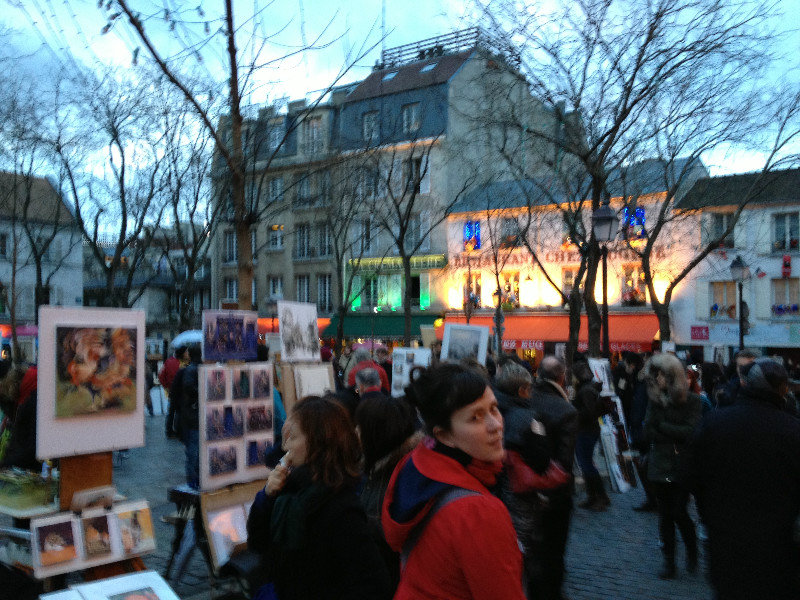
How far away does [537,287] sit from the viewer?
107 ft

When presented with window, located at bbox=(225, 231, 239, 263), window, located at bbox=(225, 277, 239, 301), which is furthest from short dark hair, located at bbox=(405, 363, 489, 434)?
window, located at bbox=(225, 231, 239, 263)

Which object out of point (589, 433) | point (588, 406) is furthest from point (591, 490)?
point (588, 406)

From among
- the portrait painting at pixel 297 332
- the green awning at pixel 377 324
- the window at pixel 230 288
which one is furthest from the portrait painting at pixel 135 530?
the window at pixel 230 288

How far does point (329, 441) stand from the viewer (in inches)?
114

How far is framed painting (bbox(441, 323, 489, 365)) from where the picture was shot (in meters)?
10.2

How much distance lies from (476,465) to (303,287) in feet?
123

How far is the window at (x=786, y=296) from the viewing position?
89.3 ft

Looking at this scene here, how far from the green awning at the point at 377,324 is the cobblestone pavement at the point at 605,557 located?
24516 millimetres

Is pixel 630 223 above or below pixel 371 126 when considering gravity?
below

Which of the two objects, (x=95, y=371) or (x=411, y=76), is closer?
(x=95, y=371)

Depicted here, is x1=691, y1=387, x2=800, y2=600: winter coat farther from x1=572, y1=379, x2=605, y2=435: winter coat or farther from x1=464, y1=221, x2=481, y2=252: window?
x1=464, y1=221, x2=481, y2=252: window

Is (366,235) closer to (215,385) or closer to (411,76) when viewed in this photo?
(411,76)

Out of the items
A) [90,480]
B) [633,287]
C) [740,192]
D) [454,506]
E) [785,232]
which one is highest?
[740,192]

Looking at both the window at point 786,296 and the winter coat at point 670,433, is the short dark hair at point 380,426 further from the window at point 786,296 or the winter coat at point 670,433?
the window at point 786,296
